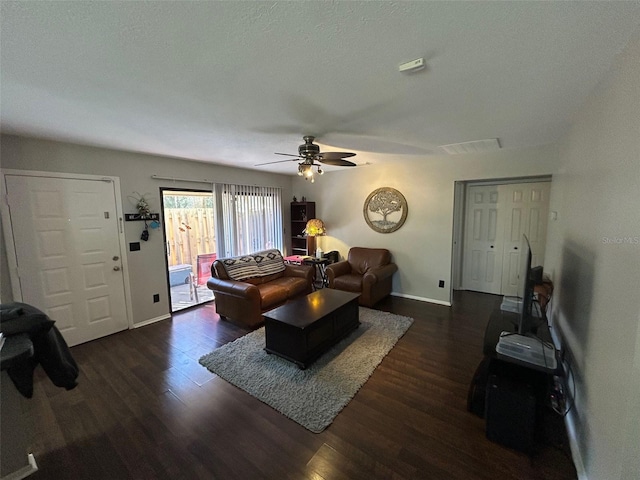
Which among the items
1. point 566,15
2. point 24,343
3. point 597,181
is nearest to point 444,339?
point 597,181

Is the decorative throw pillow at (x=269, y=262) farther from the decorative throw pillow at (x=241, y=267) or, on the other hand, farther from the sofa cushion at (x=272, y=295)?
the sofa cushion at (x=272, y=295)

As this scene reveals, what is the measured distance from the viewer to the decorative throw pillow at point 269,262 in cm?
417

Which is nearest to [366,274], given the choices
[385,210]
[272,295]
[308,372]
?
[385,210]

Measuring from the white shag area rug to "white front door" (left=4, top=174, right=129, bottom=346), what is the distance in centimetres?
171

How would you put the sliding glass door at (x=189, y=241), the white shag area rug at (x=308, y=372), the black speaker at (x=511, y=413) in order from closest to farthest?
the black speaker at (x=511, y=413) → the white shag area rug at (x=308, y=372) → the sliding glass door at (x=189, y=241)

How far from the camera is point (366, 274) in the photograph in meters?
3.98

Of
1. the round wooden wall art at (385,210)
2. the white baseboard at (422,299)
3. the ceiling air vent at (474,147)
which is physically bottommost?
the white baseboard at (422,299)

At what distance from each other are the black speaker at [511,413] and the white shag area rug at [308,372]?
39.2 inches

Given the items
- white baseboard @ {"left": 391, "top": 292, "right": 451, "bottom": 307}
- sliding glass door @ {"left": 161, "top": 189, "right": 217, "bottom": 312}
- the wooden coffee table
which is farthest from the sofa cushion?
white baseboard @ {"left": 391, "top": 292, "right": 451, "bottom": 307}

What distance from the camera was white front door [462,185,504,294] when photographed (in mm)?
4449

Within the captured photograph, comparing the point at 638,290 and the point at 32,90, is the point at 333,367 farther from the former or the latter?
the point at 32,90

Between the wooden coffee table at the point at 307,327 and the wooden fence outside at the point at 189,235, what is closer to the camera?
the wooden coffee table at the point at 307,327

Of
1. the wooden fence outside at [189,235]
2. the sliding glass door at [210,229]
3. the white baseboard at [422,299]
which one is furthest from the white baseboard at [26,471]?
the white baseboard at [422,299]

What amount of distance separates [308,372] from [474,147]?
346 cm
